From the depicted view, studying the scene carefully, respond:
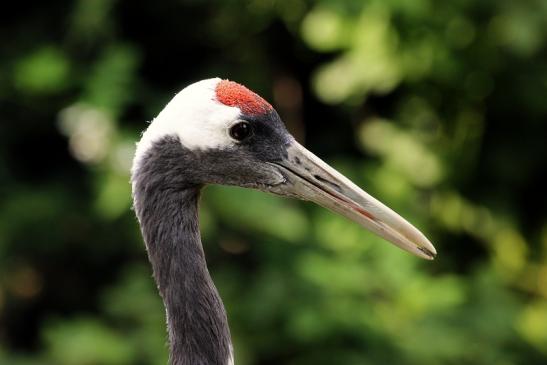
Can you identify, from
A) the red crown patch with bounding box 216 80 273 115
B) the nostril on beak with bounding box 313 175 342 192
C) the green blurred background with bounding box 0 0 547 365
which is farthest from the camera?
the green blurred background with bounding box 0 0 547 365

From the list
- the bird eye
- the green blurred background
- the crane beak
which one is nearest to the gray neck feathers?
the bird eye

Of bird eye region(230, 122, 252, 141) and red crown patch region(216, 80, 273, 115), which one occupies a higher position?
red crown patch region(216, 80, 273, 115)

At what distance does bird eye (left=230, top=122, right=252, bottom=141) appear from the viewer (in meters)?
2.72

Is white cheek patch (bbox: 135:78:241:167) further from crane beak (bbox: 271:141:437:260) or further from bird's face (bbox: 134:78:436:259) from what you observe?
crane beak (bbox: 271:141:437:260)

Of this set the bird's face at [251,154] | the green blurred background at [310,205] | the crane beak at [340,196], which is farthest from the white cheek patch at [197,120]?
the green blurred background at [310,205]

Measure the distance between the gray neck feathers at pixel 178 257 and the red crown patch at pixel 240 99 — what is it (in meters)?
0.17

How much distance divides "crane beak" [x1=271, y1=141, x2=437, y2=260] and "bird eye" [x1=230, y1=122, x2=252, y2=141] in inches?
4.5

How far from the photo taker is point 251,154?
2.78 meters

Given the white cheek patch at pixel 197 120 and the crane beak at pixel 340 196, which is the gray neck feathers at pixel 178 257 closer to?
the white cheek patch at pixel 197 120

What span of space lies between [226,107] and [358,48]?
93.3 inches

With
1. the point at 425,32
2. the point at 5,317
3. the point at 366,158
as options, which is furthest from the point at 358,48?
the point at 5,317

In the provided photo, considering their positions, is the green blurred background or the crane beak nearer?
the crane beak

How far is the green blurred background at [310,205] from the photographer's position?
4.91 meters

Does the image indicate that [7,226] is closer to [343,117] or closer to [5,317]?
[5,317]
